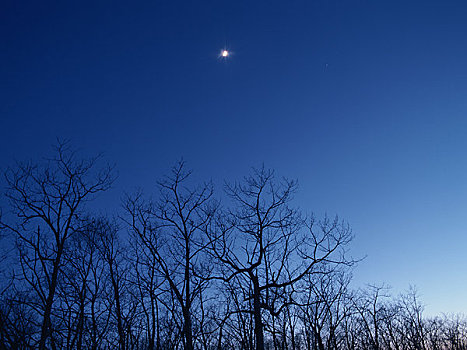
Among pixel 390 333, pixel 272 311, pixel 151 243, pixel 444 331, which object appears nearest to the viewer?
pixel 272 311

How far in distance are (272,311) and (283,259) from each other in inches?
79.2

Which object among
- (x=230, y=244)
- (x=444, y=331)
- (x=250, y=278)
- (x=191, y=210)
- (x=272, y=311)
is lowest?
(x=444, y=331)

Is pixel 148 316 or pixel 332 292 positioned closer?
pixel 148 316

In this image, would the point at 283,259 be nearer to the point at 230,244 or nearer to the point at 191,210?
the point at 230,244

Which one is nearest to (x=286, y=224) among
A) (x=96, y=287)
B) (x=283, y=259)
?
(x=283, y=259)

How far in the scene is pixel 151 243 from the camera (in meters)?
12.4

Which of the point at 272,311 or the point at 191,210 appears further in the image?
the point at 191,210

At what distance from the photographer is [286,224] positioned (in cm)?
1320

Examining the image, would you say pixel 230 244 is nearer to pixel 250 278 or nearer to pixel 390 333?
pixel 250 278

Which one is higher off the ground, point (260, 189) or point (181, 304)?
point (260, 189)

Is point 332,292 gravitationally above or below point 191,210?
below

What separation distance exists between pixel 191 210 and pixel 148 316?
438 cm

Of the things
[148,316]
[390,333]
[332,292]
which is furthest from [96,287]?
[390,333]

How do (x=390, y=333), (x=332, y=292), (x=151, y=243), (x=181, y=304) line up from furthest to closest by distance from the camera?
(x=390, y=333) → (x=332, y=292) → (x=151, y=243) → (x=181, y=304)
